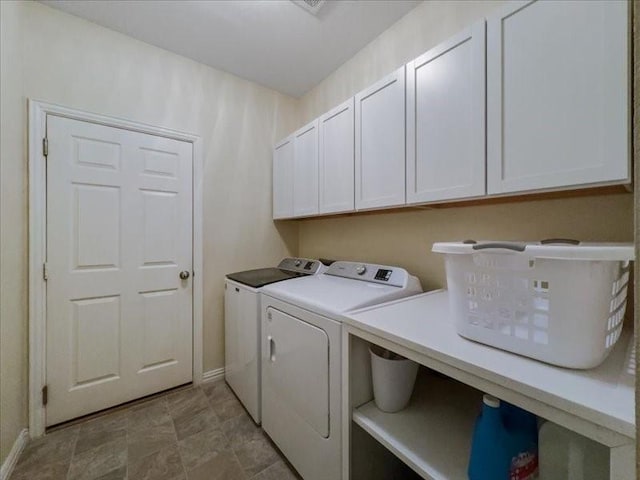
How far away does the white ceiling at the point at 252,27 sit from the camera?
5.58 feet

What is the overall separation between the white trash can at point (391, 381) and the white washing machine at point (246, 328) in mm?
904

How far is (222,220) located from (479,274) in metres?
2.14

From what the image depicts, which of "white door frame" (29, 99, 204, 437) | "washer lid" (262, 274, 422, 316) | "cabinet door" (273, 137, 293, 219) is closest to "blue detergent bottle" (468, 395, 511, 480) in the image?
→ "washer lid" (262, 274, 422, 316)

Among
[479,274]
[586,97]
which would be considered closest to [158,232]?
[479,274]

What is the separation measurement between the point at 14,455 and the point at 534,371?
2556mm

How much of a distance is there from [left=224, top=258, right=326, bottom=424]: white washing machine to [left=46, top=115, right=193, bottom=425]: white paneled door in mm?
373

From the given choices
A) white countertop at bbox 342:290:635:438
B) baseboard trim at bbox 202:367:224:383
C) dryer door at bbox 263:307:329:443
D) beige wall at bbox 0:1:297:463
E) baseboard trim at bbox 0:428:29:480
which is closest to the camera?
white countertop at bbox 342:290:635:438

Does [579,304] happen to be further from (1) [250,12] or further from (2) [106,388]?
(2) [106,388]

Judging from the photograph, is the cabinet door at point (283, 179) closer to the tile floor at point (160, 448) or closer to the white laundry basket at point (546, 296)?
the tile floor at point (160, 448)

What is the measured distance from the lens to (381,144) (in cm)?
153

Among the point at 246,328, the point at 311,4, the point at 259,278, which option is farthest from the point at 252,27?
the point at 246,328

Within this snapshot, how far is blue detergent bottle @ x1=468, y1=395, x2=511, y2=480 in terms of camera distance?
0.74m

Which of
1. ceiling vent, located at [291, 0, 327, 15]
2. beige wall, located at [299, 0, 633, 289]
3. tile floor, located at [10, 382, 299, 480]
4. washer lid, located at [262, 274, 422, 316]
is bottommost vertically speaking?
tile floor, located at [10, 382, 299, 480]

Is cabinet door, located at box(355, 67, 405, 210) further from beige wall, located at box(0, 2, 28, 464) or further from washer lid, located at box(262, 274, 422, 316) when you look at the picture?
beige wall, located at box(0, 2, 28, 464)
